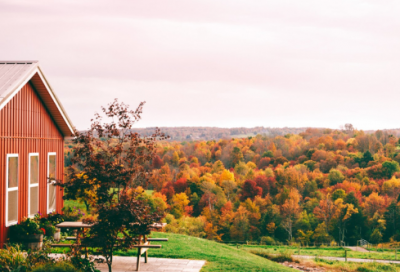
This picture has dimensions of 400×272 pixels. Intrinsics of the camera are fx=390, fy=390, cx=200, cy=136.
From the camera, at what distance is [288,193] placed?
72375 millimetres

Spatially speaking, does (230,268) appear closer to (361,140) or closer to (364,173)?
(364,173)

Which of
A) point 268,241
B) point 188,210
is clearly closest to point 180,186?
point 188,210

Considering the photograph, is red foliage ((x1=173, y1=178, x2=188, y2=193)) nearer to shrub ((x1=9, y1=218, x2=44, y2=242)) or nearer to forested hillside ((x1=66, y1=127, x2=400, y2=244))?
forested hillside ((x1=66, y1=127, x2=400, y2=244))

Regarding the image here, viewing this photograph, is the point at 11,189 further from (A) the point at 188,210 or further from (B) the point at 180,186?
(B) the point at 180,186

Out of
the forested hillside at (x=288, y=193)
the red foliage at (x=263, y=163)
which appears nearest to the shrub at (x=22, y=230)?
the forested hillside at (x=288, y=193)

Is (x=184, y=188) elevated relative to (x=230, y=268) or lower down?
lower down

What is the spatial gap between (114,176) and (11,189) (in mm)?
4136

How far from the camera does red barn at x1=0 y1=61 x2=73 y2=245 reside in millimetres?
10305

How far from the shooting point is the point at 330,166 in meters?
92.0

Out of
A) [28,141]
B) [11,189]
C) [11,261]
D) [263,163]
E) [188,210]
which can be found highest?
[28,141]

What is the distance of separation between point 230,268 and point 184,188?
70.9 meters

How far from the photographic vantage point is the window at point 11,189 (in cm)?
1046

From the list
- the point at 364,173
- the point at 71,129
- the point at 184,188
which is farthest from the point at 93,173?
the point at 364,173

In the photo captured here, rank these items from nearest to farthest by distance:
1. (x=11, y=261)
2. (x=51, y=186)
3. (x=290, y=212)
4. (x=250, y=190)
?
(x=11, y=261)
(x=51, y=186)
(x=290, y=212)
(x=250, y=190)
